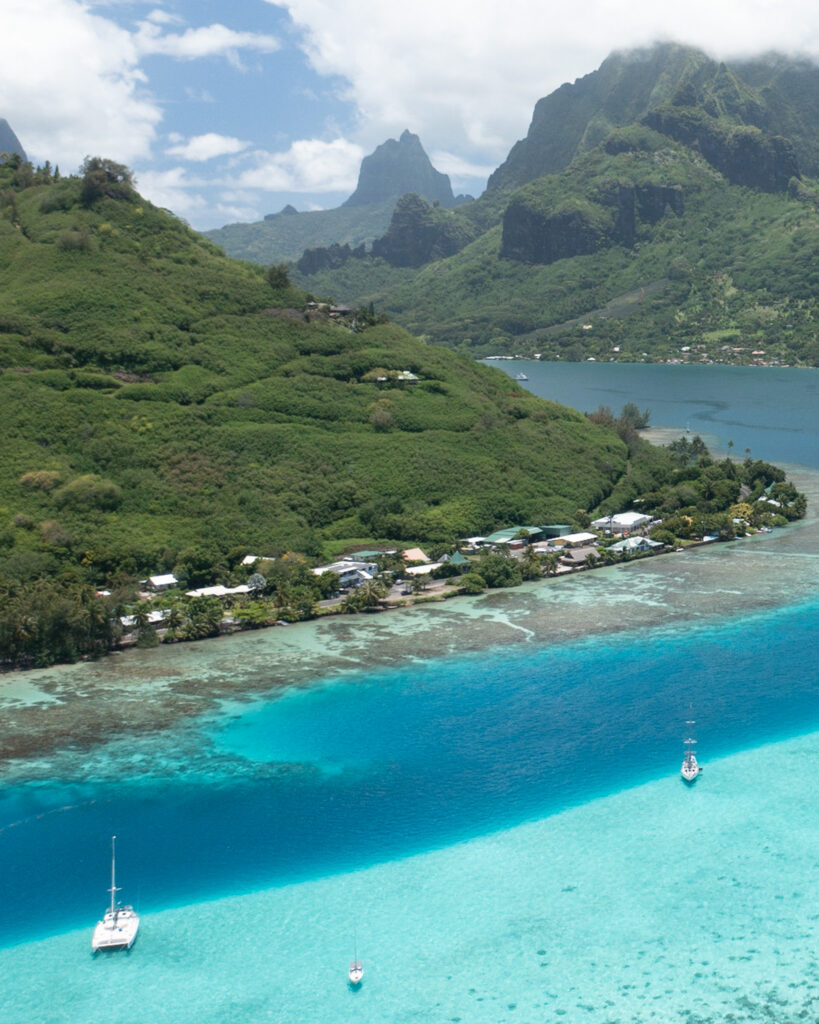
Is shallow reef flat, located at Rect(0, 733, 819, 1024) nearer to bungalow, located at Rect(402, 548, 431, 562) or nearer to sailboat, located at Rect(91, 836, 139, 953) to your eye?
sailboat, located at Rect(91, 836, 139, 953)

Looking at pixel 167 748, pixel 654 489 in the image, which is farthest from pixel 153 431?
pixel 654 489

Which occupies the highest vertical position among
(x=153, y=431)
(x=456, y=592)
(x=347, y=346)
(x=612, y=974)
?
(x=347, y=346)

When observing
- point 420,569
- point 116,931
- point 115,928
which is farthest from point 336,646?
point 116,931

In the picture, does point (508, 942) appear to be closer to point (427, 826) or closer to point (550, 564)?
point (427, 826)

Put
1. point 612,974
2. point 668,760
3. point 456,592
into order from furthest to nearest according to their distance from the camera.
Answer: point 456,592 < point 668,760 < point 612,974

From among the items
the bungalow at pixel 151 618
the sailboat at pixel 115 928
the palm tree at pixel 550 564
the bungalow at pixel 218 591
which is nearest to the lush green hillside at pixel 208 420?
the bungalow at pixel 218 591

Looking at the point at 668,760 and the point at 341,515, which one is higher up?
the point at 341,515

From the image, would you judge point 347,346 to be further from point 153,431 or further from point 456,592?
point 456,592
